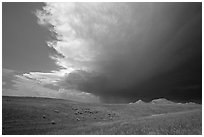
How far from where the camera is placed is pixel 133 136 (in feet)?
53.7

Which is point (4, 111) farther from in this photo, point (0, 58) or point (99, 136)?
point (99, 136)

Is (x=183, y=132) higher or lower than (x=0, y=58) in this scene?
lower

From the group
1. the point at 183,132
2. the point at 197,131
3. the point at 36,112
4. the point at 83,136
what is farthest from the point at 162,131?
A: the point at 36,112

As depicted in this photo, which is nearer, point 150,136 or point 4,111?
point 150,136

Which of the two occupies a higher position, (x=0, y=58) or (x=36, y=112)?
(x=0, y=58)

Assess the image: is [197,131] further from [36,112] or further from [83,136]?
[36,112]

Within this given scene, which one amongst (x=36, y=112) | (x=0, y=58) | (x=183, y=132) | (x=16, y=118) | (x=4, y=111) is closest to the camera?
(x=183, y=132)

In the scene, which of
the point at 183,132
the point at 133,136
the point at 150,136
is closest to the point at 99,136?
the point at 133,136

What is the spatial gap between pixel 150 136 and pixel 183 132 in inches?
142

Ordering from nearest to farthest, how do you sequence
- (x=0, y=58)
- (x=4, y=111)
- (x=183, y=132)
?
(x=183, y=132), (x=0, y=58), (x=4, y=111)

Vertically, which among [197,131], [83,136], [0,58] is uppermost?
[0,58]

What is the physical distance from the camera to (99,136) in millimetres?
16781

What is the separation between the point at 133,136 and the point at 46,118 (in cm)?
2753

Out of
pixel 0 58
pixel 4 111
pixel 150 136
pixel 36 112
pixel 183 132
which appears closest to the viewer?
pixel 150 136
